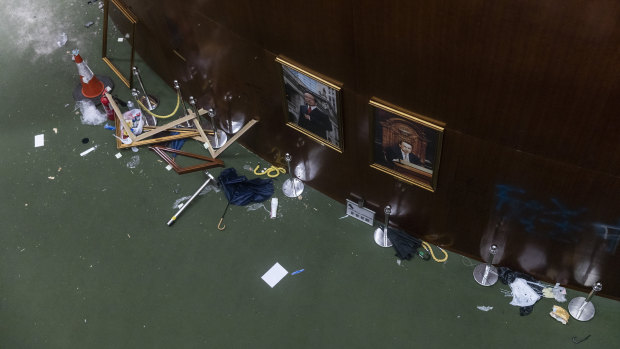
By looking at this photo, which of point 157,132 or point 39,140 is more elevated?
point 157,132

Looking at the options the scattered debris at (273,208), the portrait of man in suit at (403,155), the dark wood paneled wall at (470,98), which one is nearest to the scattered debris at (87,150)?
the dark wood paneled wall at (470,98)

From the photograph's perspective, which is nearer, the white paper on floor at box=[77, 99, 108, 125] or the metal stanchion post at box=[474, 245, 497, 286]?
the metal stanchion post at box=[474, 245, 497, 286]

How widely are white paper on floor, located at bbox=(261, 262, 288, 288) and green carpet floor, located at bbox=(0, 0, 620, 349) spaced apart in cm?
5

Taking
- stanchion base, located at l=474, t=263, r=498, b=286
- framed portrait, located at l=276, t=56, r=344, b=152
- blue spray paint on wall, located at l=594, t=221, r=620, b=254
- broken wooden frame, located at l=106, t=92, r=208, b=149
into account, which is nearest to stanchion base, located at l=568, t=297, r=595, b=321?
stanchion base, located at l=474, t=263, r=498, b=286

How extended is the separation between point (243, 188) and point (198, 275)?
3.39 feet

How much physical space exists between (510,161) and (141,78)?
495cm

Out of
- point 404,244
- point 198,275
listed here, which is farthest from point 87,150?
point 404,244

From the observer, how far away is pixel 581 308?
4.75 m

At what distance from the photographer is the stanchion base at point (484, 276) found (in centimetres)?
499

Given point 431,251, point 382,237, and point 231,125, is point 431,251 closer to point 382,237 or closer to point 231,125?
point 382,237

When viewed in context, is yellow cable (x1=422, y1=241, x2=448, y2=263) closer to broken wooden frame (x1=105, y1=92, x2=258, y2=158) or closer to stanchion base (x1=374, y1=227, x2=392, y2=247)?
stanchion base (x1=374, y1=227, x2=392, y2=247)

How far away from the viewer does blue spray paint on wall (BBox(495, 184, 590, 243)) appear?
4031 mm

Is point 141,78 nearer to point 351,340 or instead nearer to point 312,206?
point 312,206

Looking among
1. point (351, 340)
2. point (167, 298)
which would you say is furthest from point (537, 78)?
point (167, 298)
